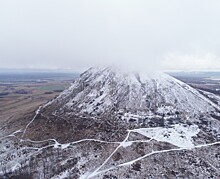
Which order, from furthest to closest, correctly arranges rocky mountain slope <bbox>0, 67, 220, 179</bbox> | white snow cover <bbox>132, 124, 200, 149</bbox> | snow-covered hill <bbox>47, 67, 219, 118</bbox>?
snow-covered hill <bbox>47, 67, 219, 118</bbox> < white snow cover <bbox>132, 124, 200, 149</bbox> < rocky mountain slope <bbox>0, 67, 220, 179</bbox>

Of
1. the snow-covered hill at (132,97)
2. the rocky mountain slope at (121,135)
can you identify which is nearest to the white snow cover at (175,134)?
the rocky mountain slope at (121,135)

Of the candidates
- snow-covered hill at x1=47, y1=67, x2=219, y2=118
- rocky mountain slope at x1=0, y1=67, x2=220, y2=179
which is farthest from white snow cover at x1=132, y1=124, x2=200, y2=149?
snow-covered hill at x1=47, y1=67, x2=219, y2=118

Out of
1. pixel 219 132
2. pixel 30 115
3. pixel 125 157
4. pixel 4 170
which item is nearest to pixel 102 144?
pixel 125 157

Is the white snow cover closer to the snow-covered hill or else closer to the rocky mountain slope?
the rocky mountain slope

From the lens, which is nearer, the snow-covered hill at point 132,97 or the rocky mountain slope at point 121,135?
the rocky mountain slope at point 121,135

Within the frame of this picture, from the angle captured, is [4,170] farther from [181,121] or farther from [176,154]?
[181,121]

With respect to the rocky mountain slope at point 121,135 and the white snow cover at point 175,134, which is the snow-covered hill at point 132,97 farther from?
the white snow cover at point 175,134

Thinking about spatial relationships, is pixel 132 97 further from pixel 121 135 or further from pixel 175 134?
pixel 175 134

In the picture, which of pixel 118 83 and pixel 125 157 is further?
pixel 118 83

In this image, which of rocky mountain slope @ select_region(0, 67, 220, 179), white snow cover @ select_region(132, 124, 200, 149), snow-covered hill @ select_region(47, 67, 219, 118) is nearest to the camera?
rocky mountain slope @ select_region(0, 67, 220, 179)
